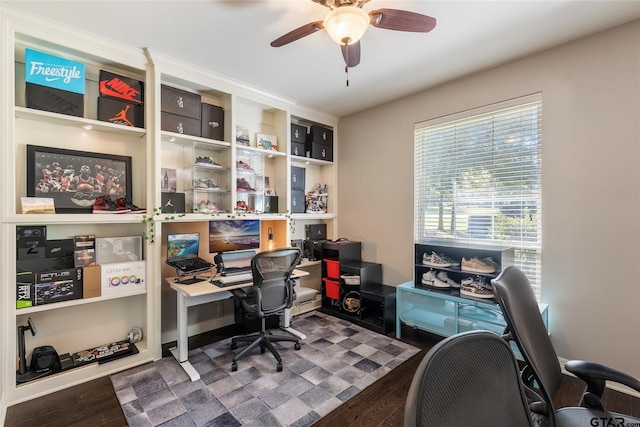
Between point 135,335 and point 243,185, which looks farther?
point 243,185

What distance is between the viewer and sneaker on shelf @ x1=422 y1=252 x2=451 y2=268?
2.81m

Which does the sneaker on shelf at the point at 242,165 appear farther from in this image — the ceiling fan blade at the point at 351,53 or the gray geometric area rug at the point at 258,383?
the gray geometric area rug at the point at 258,383

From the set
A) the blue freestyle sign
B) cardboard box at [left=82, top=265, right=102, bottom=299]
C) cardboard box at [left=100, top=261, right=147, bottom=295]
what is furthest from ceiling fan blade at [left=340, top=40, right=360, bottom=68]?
cardboard box at [left=82, top=265, right=102, bottom=299]

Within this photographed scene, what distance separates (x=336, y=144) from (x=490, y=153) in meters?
2.03

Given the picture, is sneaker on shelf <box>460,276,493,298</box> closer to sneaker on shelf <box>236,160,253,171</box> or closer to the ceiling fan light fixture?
the ceiling fan light fixture

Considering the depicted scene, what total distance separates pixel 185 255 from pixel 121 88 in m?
1.58

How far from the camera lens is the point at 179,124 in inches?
106

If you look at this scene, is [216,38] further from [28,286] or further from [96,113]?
[28,286]

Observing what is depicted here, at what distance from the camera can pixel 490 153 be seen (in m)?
2.74

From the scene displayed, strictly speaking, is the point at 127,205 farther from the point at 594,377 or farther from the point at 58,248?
the point at 594,377

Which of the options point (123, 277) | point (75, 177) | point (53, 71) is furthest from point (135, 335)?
point (53, 71)

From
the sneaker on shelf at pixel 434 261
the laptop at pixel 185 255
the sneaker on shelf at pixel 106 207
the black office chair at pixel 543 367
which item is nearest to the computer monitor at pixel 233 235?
the laptop at pixel 185 255

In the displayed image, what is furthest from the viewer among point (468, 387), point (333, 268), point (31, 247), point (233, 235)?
point (333, 268)

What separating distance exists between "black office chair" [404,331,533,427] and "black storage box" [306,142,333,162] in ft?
10.9
